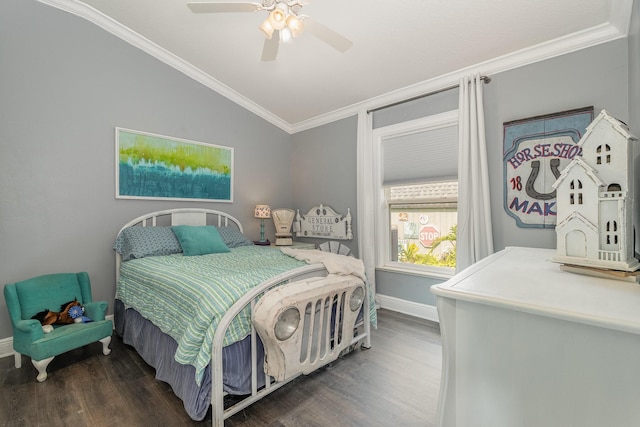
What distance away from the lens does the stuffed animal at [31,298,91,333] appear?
7.26ft

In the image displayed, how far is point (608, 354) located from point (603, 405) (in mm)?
107

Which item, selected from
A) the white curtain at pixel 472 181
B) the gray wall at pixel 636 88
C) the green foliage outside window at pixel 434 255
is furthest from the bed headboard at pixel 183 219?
the gray wall at pixel 636 88

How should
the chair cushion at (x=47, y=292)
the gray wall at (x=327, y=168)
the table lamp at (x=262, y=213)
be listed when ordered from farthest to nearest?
the table lamp at (x=262, y=213) → the gray wall at (x=327, y=168) → the chair cushion at (x=47, y=292)

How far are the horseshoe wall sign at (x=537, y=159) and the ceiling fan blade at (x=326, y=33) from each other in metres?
1.66

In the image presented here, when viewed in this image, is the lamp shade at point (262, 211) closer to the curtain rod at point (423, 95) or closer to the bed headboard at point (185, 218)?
the bed headboard at point (185, 218)

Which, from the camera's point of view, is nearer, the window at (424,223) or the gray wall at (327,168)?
the window at (424,223)

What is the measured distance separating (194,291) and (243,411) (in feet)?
2.53

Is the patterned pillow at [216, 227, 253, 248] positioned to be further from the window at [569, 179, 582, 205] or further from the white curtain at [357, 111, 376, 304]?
the window at [569, 179, 582, 205]

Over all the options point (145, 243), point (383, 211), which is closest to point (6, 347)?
point (145, 243)

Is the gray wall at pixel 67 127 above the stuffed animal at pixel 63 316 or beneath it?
above

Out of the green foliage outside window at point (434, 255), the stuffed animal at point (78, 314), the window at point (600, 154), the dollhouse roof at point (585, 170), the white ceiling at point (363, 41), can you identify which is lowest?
the stuffed animal at point (78, 314)

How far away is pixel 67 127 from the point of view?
2.73 metres

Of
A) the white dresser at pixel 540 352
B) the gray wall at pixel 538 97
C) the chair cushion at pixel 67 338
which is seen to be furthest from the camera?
the gray wall at pixel 538 97

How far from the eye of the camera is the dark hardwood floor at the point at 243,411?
1.65m
